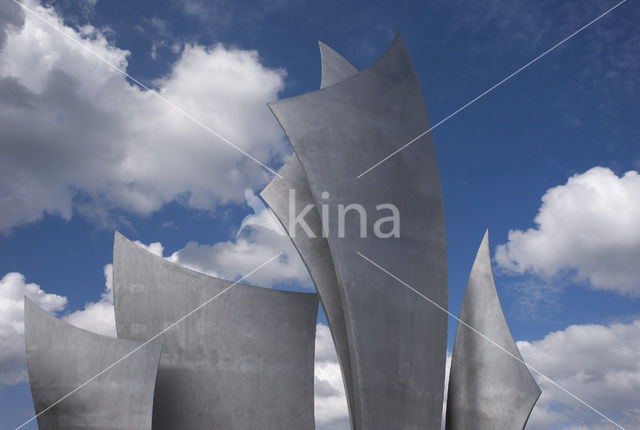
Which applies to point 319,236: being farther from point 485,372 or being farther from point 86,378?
point 86,378

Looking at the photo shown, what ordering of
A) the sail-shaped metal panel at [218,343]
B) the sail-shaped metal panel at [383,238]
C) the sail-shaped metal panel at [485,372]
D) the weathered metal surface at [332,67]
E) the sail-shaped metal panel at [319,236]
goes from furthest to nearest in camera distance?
the weathered metal surface at [332,67] → the sail-shaped metal panel at [218,343] → the sail-shaped metal panel at [319,236] → the sail-shaped metal panel at [485,372] → the sail-shaped metal panel at [383,238]

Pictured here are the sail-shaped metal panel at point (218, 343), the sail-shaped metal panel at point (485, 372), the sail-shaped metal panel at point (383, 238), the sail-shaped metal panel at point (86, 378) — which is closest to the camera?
the sail-shaped metal panel at point (383, 238)

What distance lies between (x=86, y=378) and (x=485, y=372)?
9.55m

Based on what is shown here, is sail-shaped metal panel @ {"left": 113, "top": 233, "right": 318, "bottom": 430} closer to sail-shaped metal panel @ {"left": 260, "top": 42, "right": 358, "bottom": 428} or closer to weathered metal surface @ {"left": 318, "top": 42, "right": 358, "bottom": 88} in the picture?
sail-shaped metal panel @ {"left": 260, "top": 42, "right": 358, "bottom": 428}

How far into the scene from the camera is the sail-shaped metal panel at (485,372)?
45.8 feet

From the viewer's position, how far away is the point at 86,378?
13.6 metres

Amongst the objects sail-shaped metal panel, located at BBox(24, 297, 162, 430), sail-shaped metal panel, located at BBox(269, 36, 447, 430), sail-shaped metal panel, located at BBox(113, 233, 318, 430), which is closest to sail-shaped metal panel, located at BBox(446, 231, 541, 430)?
sail-shaped metal panel, located at BBox(269, 36, 447, 430)

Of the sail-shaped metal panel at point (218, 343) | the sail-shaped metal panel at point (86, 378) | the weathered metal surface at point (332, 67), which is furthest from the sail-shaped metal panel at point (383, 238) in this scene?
the sail-shaped metal panel at point (86, 378)

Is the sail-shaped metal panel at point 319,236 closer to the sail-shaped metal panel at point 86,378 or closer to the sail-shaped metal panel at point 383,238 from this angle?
the sail-shaped metal panel at point 383,238

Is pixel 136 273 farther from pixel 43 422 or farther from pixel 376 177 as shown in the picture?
pixel 376 177

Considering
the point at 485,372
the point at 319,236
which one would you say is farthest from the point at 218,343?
the point at 485,372

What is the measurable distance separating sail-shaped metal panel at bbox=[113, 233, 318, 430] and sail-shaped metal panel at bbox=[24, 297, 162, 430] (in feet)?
9.15

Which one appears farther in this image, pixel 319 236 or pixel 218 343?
pixel 218 343

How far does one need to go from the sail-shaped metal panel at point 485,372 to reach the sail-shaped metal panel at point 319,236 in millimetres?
2842
